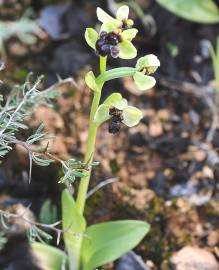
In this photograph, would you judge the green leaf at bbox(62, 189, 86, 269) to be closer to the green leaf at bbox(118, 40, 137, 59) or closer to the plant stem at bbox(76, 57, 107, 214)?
the plant stem at bbox(76, 57, 107, 214)

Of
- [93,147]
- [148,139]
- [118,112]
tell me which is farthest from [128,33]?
[148,139]

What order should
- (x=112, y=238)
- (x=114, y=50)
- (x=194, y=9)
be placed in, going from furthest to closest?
(x=194, y=9)
(x=112, y=238)
(x=114, y=50)

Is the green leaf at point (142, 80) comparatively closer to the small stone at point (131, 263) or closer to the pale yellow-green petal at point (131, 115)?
the pale yellow-green petal at point (131, 115)

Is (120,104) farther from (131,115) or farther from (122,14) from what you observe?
(122,14)

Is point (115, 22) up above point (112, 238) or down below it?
above

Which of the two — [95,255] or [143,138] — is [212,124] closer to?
[143,138]

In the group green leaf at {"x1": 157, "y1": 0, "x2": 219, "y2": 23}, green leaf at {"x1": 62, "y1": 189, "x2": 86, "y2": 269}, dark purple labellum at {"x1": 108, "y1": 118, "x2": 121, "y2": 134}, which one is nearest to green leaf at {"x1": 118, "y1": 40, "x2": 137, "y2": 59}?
dark purple labellum at {"x1": 108, "y1": 118, "x2": 121, "y2": 134}

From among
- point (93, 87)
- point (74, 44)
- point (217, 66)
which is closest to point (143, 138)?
point (217, 66)
